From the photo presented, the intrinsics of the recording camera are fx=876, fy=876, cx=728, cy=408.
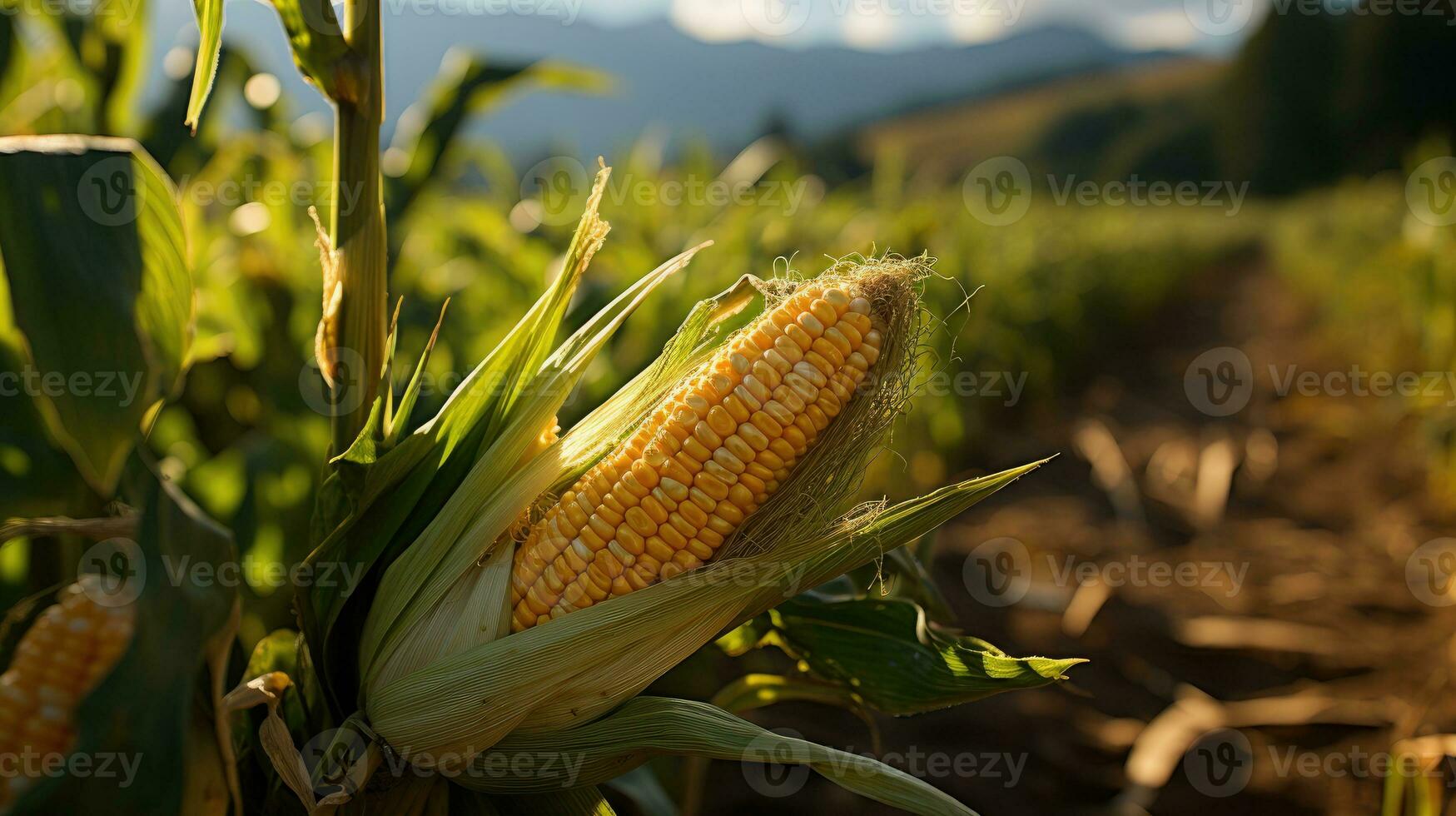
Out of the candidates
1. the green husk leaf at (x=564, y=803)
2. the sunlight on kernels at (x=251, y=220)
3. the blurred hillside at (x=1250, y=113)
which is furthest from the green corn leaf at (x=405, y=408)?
the blurred hillside at (x=1250, y=113)

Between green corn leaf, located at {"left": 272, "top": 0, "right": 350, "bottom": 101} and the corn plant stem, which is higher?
green corn leaf, located at {"left": 272, "top": 0, "right": 350, "bottom": 101}

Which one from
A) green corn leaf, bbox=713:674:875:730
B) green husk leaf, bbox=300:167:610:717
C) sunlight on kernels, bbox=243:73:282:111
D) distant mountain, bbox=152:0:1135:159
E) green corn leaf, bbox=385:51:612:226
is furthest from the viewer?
distant mountain, bbox=152:0:1135:159

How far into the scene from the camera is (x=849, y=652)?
4.14 ft

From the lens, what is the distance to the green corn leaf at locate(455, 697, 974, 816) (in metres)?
0.91

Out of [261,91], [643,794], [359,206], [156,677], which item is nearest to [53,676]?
[156,677]

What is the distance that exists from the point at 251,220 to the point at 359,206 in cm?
169

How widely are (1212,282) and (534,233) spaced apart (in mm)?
23647

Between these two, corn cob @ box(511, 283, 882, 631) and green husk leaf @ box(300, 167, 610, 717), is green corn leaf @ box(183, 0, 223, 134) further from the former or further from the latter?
corn cob @ box(511, 283, 882, 631)

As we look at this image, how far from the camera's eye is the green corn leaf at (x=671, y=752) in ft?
2.97

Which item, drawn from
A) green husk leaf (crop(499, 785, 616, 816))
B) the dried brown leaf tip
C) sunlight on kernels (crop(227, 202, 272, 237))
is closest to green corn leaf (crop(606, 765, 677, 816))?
green husk leaf (crop(499, 785, 616, 816))

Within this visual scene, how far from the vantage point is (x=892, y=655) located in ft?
3.99

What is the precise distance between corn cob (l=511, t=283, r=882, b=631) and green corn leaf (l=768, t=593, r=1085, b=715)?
352mm

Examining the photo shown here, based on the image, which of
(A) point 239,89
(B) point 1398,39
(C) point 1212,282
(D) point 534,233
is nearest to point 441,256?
(D) point 534,233

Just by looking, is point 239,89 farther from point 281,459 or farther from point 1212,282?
point 1212,282
